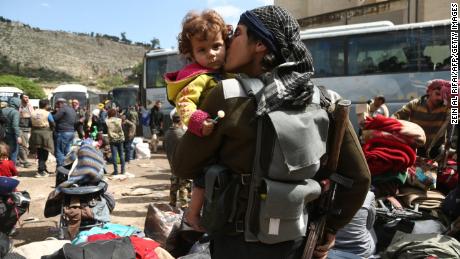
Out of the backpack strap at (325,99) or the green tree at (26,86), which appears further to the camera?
the green tree at (26,86)

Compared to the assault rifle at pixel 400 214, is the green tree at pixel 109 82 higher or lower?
higher

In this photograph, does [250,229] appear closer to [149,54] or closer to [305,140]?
[305,140]

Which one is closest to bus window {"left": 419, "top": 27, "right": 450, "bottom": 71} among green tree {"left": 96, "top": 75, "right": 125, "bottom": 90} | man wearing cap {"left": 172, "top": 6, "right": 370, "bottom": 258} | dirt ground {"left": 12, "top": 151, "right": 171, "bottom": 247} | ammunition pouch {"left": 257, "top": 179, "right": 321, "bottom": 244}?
dirt ground {"left": 12, "top": 151, "right": 171, "bottom": 247}

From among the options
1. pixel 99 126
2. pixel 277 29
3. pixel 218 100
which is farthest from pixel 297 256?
pixel 99 126

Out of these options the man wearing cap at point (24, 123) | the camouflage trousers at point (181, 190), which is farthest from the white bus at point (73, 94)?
the camouflage trousers at point (181, 190)

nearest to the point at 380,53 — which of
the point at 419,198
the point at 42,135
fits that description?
the point at 419,198

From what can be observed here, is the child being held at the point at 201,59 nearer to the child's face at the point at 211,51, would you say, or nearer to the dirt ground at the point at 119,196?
the child's face at the point at 211,51

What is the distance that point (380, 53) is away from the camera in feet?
34.0

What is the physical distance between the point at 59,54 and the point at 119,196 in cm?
6508

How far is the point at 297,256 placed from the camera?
1513mm

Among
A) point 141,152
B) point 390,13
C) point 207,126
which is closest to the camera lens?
point 207,126

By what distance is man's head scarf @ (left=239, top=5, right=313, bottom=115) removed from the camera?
Answer: 1.34 metres

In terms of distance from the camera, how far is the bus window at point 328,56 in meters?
10.9

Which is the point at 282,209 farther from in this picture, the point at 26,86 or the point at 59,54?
the point at 59,54
